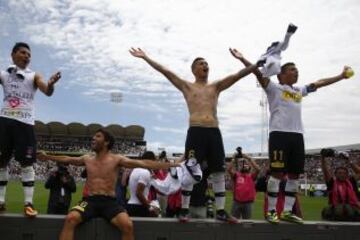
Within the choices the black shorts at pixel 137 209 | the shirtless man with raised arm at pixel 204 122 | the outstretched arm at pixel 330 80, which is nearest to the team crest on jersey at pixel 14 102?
the shirtless man with raised arm at pixel 204 122

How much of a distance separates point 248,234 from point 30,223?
3.10 meters

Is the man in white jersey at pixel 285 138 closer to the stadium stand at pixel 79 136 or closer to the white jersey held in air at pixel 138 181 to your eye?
the white jersey held in air at pixel 138 181

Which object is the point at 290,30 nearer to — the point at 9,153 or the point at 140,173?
the point at 140,173

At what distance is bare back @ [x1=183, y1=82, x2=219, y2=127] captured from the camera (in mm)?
7320

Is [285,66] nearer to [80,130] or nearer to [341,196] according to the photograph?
[341,196]

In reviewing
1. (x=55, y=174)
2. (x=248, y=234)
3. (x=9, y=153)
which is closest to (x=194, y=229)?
(x=248, y=234)

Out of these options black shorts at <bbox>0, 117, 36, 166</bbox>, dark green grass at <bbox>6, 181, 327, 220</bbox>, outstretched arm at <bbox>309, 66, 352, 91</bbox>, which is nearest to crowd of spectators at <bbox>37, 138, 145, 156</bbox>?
dark green grass at <bbox>6, 181, 327, 220</bbox>

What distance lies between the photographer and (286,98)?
7730 mm

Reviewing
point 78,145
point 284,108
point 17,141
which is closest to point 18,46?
point 17,141

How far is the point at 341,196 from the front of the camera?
8938 millimetres

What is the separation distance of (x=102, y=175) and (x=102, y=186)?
15cm

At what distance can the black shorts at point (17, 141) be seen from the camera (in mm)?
6762

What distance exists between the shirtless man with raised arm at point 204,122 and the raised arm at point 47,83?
1.40 meters

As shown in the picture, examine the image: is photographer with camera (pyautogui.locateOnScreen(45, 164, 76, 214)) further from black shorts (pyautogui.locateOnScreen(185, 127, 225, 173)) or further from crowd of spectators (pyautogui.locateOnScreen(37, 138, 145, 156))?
crowd of spectators (pyautogui.locateOnScreen(37, 138, 145, 156))
